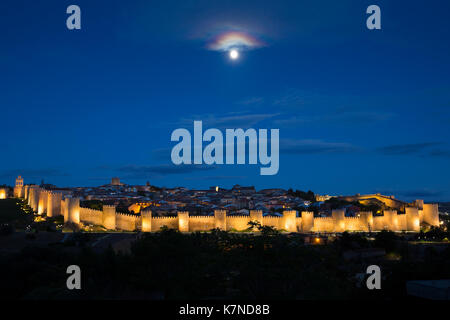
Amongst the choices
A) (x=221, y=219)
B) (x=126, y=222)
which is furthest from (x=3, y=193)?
(x=221, y=219)

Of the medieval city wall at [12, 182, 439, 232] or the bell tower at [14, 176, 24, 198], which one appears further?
the bell tower at [14, 176, 24, 198]

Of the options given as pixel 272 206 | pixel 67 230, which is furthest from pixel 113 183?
pixel 67 230

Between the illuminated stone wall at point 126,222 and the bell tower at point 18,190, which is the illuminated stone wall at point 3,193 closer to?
the bell tower at point 18,190

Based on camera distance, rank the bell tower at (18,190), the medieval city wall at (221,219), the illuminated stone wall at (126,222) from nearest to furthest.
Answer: the medieval city wall at (221,219) < the illuminated stone wall at (126,222) < the bell tower at (18,190)

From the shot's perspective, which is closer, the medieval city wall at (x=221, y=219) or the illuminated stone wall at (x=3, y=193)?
the medieval city wall at (x=221, y=219)

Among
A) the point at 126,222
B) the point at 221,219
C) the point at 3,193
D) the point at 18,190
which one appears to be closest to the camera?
the point at 126,222

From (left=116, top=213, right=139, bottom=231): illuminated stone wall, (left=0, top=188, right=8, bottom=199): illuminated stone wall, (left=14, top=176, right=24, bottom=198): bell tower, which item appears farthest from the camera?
(left=0, top=188, right=8, bottom=199): illuminated stone wall

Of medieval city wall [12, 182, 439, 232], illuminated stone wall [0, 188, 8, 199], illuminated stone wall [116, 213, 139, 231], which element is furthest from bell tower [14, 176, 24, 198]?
illuminated stone wall [116, 213, 139, 231]

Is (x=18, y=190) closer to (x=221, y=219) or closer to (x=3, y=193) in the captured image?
(x=3, y=193)

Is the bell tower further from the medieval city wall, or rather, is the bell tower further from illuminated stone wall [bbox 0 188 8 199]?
the medieval city wall

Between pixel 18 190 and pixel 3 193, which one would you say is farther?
pixel 18 190

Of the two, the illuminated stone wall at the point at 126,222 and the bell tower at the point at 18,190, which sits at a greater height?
the bell tower at the point at 18,190

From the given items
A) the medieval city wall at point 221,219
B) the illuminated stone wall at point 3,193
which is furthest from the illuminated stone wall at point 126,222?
the illuminated stone wall at point 3,193
